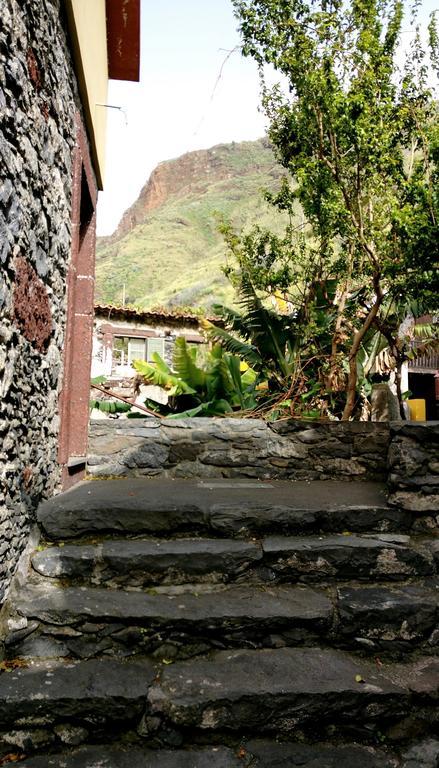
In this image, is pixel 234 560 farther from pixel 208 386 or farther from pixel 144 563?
pixel 208 386

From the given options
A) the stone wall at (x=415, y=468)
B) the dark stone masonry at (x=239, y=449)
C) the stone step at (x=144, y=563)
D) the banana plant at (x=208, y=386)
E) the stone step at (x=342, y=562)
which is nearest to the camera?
the stone step at (x=144, y=563)

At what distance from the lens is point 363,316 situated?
6.44 m

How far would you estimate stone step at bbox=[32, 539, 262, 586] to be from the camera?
9.59 ft

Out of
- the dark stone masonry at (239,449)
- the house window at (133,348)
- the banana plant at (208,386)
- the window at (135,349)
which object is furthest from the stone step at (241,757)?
the window at (135,349)

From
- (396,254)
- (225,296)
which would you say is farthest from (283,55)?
(225,296)

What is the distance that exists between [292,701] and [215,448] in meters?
3.04

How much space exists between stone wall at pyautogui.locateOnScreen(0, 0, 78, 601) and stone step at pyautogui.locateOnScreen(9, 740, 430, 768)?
870 millimetres

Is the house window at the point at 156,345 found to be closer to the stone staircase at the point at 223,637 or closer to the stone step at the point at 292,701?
the stone staircase at the point at 223,637

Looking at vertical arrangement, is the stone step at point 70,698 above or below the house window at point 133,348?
below

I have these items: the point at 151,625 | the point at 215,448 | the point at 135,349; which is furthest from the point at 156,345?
the point at 151,625

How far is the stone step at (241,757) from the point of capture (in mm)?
2100

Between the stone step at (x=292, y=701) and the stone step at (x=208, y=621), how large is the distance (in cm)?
17

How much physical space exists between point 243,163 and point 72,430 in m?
77.4

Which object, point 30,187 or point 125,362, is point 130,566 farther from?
point 125,362
